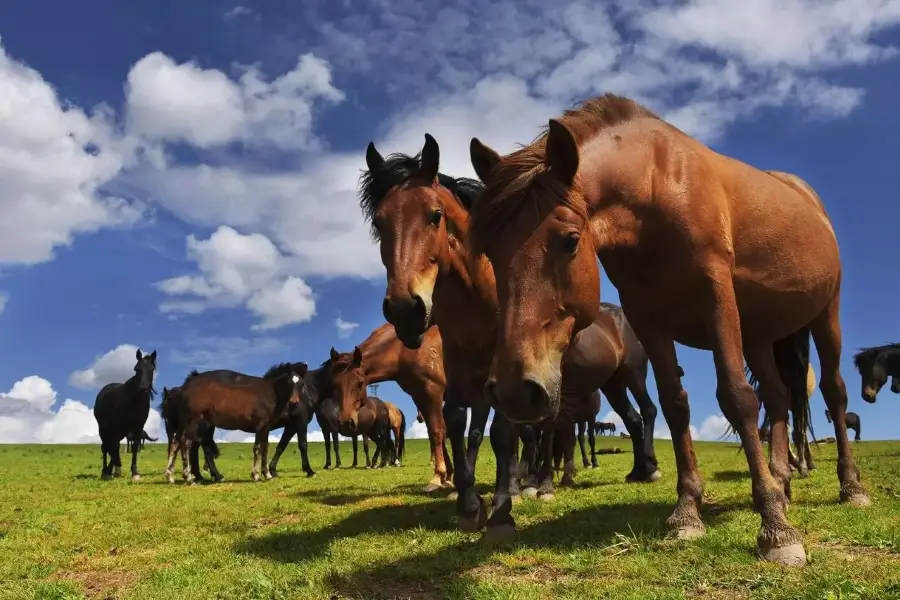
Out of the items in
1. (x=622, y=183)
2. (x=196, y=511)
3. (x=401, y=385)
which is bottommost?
(x=196, y=511)

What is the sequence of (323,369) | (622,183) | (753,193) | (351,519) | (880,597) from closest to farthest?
(880,597) < (622,183) < (753,193) < (351,519) < (323,369)

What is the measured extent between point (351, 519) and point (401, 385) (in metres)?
6.50

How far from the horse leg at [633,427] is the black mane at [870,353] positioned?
51.5 feet

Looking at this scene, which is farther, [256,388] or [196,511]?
[256,388]

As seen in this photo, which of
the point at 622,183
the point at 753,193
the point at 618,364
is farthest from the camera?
the point at 618,364

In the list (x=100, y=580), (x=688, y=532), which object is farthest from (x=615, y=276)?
(x=100, y=580)

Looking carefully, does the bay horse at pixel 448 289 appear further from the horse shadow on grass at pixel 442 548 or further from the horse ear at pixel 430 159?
the horse shadow on grass at pixel 442 548

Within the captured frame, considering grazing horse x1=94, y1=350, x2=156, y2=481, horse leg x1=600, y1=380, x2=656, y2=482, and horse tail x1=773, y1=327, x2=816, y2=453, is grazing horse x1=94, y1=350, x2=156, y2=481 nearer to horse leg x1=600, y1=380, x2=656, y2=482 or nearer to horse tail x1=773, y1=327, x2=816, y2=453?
horse leg x1=600, y1=380, x2=656, y2=482

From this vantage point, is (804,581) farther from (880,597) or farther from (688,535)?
(688,535)

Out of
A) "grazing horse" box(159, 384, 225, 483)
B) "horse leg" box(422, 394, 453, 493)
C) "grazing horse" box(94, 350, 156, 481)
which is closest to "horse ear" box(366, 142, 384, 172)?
"horse leg" box(422, 394, 453, 493)

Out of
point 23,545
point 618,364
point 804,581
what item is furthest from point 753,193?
point 23,545

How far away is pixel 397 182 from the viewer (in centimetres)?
645

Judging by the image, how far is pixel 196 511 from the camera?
9.65 metres

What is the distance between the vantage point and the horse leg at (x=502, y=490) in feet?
17.9
